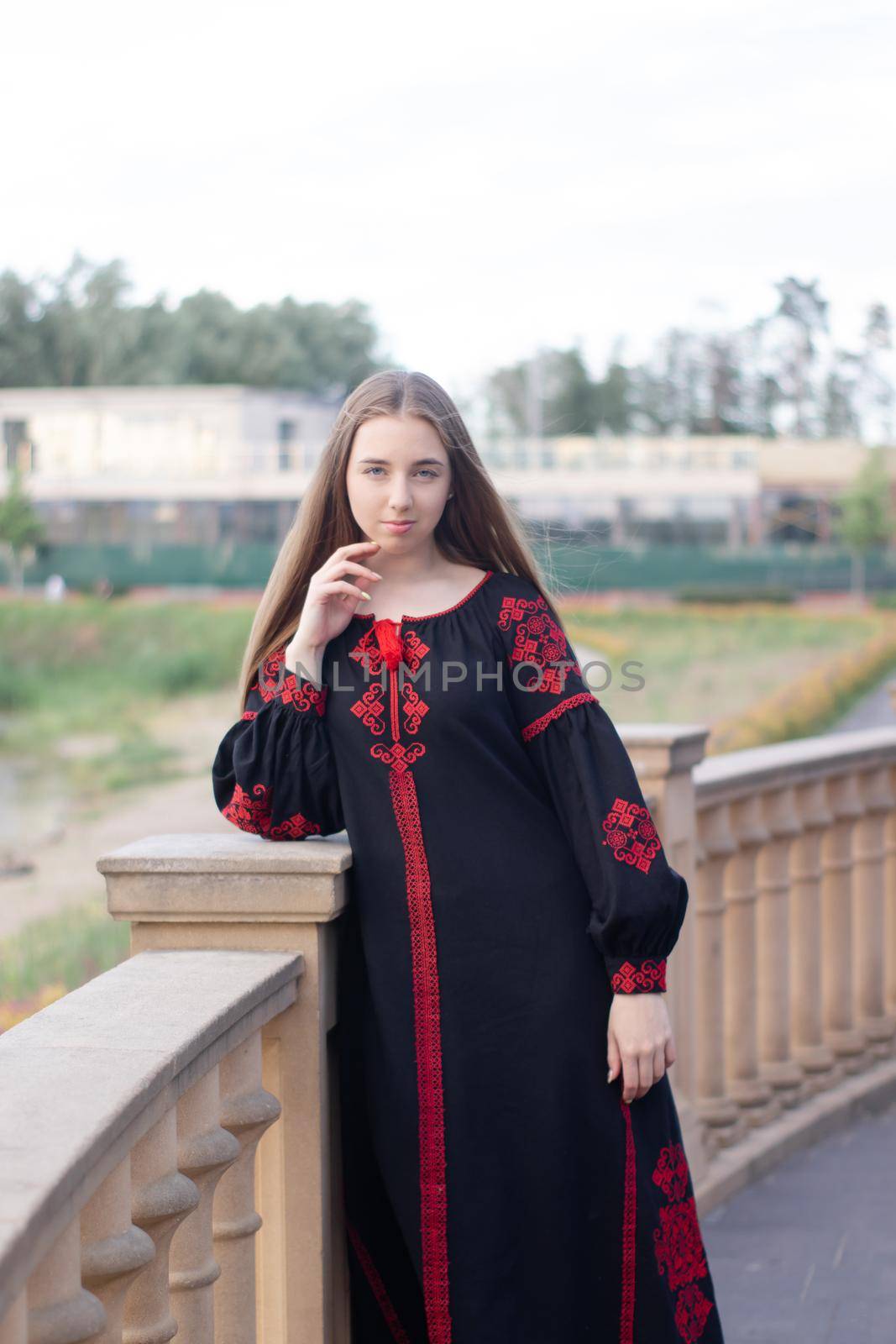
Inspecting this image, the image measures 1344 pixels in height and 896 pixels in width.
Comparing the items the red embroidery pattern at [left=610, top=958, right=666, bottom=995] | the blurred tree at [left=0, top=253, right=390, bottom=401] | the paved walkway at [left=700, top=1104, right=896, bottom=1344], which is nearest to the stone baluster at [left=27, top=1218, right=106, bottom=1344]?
the red embroidery pattern at [left=610, top=958, right=666, bottom=995]

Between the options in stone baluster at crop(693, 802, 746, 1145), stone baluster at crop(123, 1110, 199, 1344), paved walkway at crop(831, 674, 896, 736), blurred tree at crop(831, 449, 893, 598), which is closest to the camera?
stone baluster at crop(123, 1110, 199, 1344)

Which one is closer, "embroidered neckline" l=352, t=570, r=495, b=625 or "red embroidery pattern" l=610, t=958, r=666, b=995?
"red embroidery pattern" l=610, t=958, r=666, b=995

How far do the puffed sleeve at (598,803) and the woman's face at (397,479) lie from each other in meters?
0.17

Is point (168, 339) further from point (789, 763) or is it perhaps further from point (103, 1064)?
point (103, 1064)

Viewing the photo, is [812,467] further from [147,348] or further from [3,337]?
[3,337]

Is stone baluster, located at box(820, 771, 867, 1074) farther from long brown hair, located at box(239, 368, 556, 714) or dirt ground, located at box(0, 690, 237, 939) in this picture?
dirt ground, located at box(0, 690, 237, 939)

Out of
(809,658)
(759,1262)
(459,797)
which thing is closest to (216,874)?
(459,797)

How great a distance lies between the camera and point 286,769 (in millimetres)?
2004

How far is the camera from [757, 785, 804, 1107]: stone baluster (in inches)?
143

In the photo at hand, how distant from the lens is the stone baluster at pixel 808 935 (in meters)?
3.75

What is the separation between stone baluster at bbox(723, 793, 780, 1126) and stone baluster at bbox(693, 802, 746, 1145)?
69 mm

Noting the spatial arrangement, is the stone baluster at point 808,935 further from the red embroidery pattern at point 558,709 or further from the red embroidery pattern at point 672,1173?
the red embroidery pattern at point 558,709

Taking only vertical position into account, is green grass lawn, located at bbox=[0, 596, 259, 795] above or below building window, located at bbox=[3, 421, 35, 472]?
below

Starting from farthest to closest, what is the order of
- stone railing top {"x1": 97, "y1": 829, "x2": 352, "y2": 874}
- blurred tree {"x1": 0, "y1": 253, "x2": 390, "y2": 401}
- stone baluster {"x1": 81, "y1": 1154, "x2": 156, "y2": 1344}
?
blurred tree {"x1": 0, "y1": 253, "x2": 390, "y2": 401} < stone railing top {"x1": 97, "y1": 829, "x2": 352, "y2": 874} < stone baluster {"x1": 81, "y1": 1154, "x2": 156, "y2": 1344}
